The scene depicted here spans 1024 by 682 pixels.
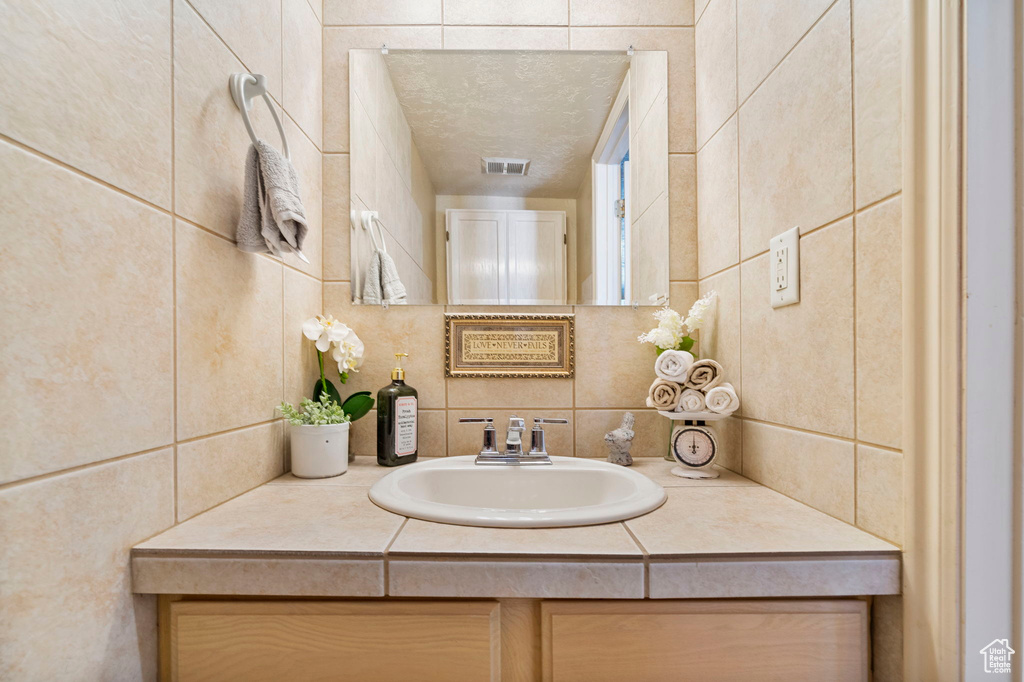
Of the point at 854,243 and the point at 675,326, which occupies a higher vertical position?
the point at 854,243

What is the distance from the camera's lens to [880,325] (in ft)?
2.07

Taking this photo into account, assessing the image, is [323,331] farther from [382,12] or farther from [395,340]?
[382,12]

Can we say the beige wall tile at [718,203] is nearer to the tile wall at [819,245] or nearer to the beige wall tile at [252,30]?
the tile wall at [819,245]

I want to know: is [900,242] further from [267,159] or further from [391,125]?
[391,125]

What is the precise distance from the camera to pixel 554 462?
1.08m

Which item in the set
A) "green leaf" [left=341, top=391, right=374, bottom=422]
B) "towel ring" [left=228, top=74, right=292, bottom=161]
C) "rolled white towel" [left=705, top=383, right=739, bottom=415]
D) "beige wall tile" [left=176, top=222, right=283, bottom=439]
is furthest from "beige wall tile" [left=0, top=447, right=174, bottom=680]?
"rolled white towel" [left=705, top=383, right=739, bottom=415]

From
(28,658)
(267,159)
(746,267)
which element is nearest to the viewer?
(28,658)

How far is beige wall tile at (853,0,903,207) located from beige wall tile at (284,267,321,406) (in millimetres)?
1030

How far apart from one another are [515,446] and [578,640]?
19.6 inches

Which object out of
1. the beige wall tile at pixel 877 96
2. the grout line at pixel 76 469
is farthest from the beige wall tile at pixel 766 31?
the grout line at pixel 76 469

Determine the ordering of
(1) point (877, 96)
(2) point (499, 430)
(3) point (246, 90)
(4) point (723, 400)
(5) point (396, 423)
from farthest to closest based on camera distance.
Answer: (2) point (499, 430) → (5) point (396, 423) → (4) point (723, 400) → (3) point (246, 90) → (1) point (877, 96)

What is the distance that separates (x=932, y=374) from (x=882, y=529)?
218 millimetres

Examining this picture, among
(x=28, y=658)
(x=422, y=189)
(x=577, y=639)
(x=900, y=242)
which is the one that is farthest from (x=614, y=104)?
(x=28, y=658)
